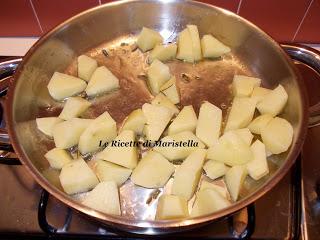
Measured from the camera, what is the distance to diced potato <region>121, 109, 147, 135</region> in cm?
90

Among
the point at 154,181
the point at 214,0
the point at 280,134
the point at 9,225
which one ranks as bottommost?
the point at 9,225

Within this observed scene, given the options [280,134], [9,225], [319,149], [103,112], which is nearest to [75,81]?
[103,112]

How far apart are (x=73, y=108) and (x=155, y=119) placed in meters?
0.20

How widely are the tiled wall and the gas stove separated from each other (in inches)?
9.0

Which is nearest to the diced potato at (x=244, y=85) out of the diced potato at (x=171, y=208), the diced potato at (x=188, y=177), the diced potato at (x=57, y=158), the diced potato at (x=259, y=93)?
the diced potato at (x=259, y=93)

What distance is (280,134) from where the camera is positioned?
86 centimetres

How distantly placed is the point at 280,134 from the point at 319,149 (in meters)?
0.14

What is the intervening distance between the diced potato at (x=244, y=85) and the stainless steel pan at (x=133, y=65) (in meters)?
0.03

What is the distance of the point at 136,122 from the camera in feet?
2.95

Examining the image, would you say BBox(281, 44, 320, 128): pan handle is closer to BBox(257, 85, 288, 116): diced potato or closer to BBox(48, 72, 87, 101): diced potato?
BBox(257, 85, 288, 116): diced potato

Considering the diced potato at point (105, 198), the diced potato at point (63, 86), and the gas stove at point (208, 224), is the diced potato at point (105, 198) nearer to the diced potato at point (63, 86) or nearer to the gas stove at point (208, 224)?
the gas stove at point (208, 224)

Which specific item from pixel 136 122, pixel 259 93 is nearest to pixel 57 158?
pixel 136 122

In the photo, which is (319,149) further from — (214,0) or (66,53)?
(66,53)

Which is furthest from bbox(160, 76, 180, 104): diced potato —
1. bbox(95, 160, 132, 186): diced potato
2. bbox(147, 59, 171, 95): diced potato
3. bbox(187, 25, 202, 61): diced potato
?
bbox(95, 160, 132, 186): diced potato
